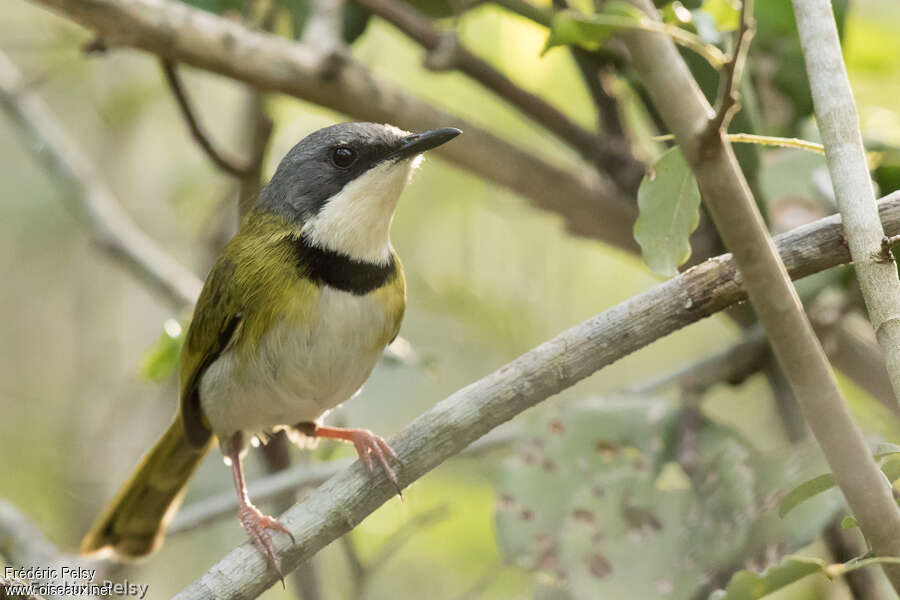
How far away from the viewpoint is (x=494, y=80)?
4.48m

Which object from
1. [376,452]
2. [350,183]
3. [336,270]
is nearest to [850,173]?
[376,452]

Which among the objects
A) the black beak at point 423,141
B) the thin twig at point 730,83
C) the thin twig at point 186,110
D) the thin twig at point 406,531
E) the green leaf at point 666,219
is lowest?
the thin twig at point 406,531

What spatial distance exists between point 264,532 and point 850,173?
1.84 metres

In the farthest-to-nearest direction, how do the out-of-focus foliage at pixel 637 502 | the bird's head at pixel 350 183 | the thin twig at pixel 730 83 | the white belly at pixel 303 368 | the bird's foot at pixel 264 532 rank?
1. the bird's head at pixel 350 183
2. the white belly at pixel 303 368
3. the out-of-focus foliage at pixel 637 502
4. the bird's foot at pixel 264 532
5. the thin twig at pixel 730 83

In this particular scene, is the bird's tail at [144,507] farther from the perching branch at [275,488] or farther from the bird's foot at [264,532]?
the bird's foot at [264,532]

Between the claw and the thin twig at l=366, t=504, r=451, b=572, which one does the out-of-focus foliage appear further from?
the thin twig at l=366, t=504, r=451, b=572

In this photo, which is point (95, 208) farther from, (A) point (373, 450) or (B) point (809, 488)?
(B) point (809, 488)

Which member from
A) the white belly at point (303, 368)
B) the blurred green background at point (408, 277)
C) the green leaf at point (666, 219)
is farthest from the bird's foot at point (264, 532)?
the green leaf at point (666, 219)

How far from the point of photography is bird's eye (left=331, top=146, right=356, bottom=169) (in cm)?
375

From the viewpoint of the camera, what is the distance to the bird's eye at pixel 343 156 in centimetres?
375

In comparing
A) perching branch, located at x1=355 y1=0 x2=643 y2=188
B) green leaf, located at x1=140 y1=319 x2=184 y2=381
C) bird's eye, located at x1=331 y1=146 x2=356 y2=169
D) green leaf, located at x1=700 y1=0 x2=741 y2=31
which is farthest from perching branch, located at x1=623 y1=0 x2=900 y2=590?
perching branch, located at x1=355 y1=0 x2=643 y2=188

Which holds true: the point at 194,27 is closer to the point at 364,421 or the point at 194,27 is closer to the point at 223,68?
the point at 223,68

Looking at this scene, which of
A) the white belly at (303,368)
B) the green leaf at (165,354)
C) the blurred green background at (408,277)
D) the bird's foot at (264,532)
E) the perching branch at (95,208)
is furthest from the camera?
the blurred green background at (408,277)

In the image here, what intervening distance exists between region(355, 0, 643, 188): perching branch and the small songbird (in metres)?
0.70
